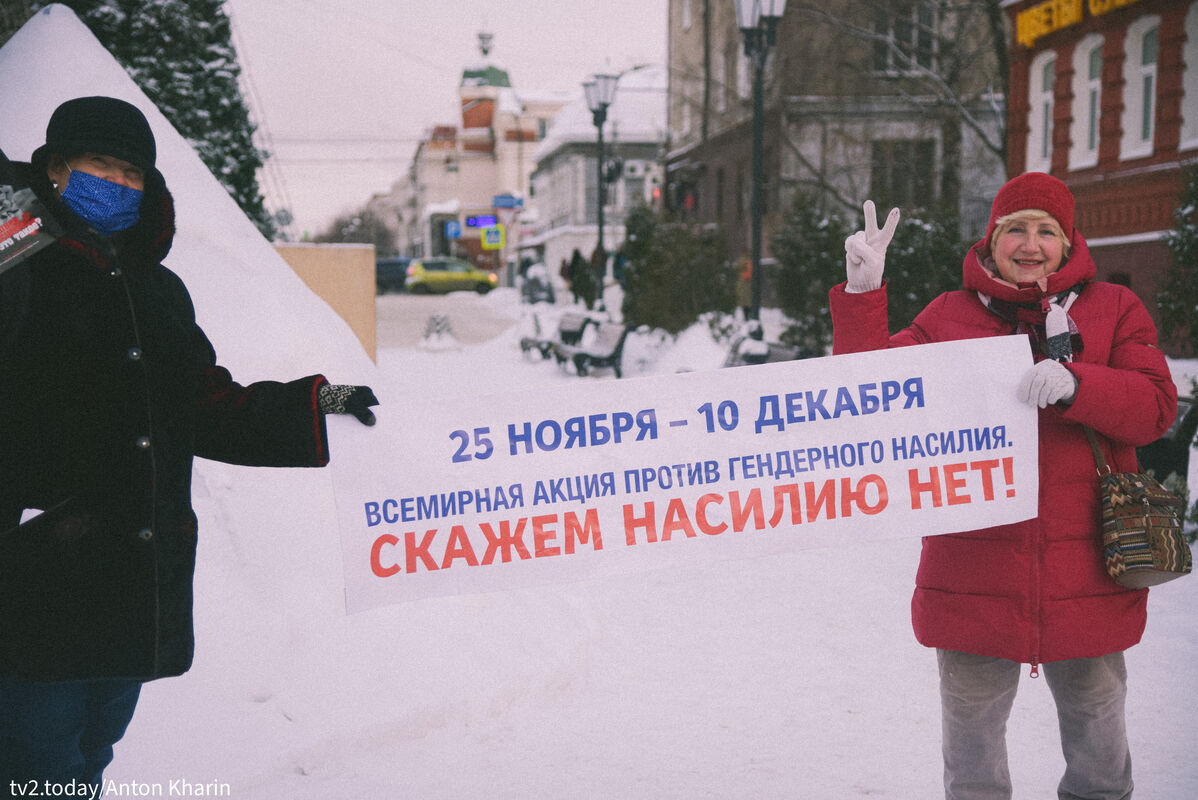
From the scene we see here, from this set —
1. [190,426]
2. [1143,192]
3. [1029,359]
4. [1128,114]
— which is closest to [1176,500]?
[1029,359]

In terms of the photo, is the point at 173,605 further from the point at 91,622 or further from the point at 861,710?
the point at 861,710

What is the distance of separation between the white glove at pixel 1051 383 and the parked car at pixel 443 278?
47047 mm

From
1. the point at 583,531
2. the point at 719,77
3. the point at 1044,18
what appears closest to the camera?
the point at 583,531

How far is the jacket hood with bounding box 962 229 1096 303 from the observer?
2.66m

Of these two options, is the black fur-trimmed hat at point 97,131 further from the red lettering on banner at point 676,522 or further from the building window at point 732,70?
the building window at point 732,70

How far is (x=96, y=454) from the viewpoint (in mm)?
2205

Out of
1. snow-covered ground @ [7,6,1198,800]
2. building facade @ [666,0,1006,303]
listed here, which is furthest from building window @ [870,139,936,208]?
snow-covered ground @ [7,6,1198,800]

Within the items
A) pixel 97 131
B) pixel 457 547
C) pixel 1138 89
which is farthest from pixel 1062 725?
pixel 1138 89

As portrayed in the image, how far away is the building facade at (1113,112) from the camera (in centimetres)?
1579

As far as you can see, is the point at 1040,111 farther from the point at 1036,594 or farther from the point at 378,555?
the point at 378,555

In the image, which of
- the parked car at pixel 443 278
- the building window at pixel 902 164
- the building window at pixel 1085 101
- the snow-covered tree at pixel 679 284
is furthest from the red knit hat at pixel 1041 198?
the parked car at pixel 443 278

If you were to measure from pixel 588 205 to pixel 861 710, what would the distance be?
170 feet

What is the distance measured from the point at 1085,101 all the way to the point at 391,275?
120 feet

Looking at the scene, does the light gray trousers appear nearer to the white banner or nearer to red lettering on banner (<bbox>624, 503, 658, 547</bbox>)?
the white banner
